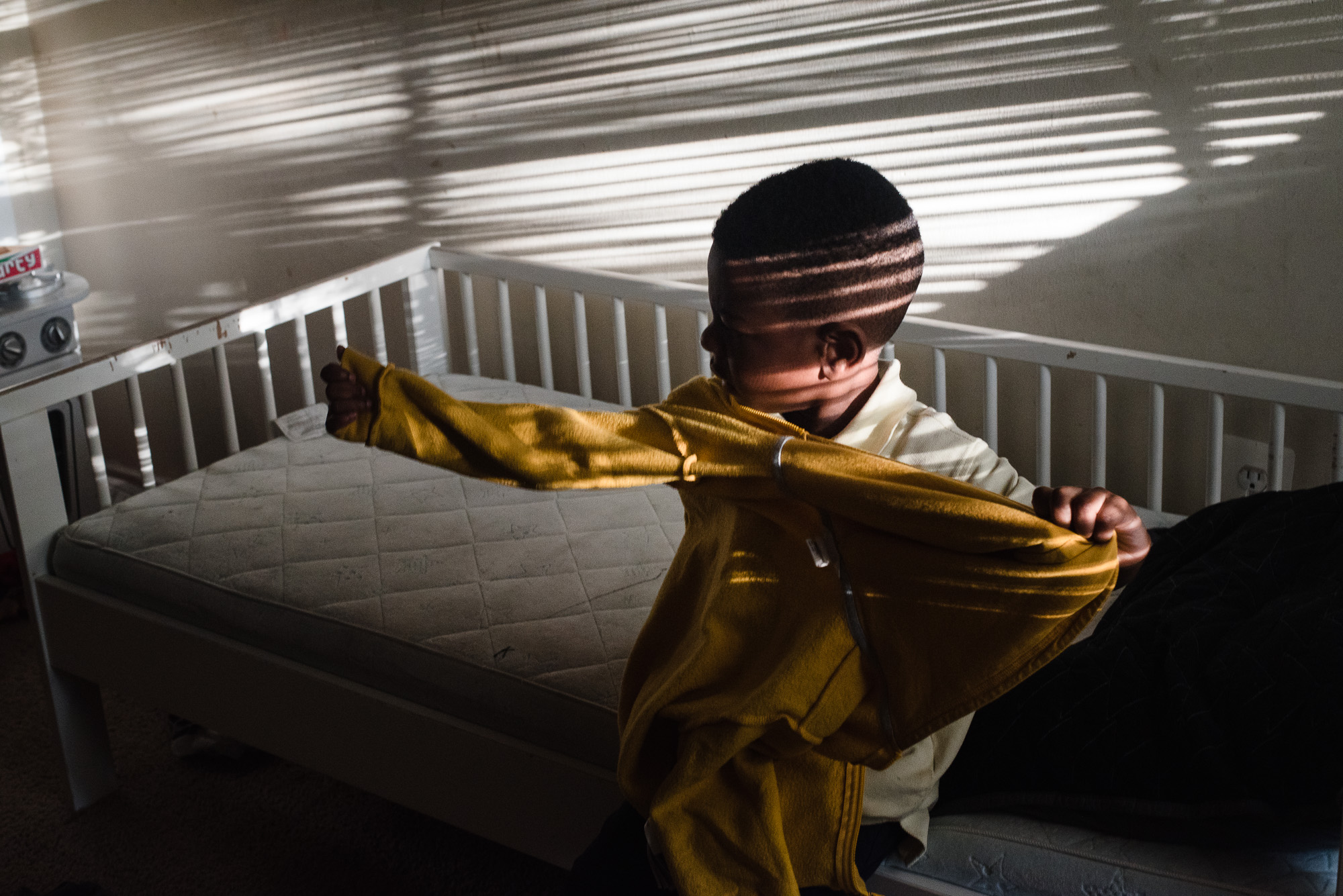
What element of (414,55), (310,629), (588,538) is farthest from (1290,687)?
(414,55)

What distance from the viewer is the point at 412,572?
148 cm

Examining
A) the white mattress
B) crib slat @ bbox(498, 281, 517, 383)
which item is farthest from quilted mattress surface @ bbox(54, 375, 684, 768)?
crib slat @ bbox(498, 281, 517, 383)

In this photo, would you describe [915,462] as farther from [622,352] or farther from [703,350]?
[622,352]

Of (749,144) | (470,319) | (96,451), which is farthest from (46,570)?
(749,144)

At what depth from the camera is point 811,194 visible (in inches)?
34.3

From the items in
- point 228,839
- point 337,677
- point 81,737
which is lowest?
point 228,839

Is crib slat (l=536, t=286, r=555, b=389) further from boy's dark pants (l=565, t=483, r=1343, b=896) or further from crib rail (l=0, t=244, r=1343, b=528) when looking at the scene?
boy's dark pants (l=565, t=483, r=1343, b=896)

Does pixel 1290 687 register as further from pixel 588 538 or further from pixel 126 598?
pixel 126 598

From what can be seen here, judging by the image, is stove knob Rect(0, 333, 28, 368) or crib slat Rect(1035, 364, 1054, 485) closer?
crib slat Rect(1035, 364, 1054, 485)

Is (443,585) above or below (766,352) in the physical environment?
below

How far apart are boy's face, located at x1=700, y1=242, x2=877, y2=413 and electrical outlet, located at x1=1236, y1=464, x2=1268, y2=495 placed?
33.6 inches

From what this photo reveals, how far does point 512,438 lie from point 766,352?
0.22m

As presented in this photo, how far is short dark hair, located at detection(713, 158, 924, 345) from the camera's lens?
34.1 inches

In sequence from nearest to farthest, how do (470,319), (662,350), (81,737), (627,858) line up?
(627,858) → (81,737) → (662,350) → (470,319)
